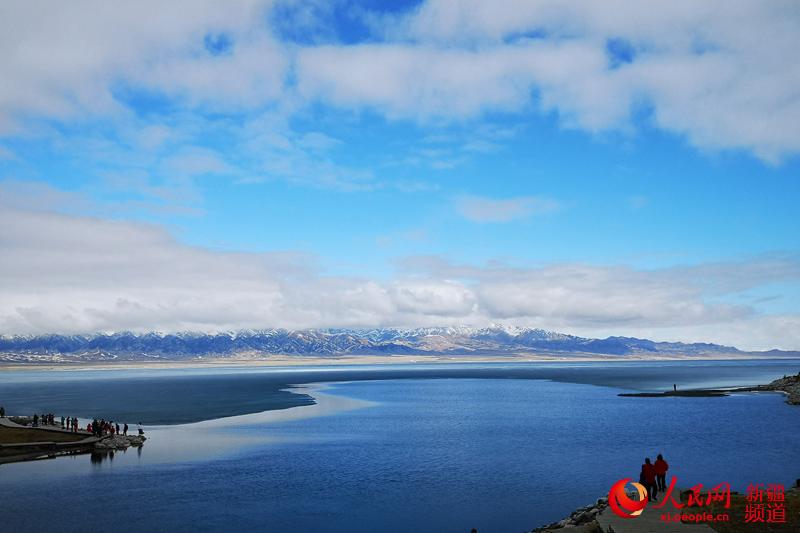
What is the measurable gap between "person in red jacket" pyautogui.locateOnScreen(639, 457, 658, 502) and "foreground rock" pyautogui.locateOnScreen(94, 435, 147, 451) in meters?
51.9

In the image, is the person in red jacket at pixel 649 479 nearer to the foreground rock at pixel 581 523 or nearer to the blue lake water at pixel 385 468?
the foreground rock at pixel 581 523

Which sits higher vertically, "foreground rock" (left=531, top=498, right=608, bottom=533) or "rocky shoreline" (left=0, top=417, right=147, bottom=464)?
"foreground rock" (left=531, top=498, right=608, bottom=533)

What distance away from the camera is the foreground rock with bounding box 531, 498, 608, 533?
30359 mm

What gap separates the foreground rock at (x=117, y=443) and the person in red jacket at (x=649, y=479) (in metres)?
51.9

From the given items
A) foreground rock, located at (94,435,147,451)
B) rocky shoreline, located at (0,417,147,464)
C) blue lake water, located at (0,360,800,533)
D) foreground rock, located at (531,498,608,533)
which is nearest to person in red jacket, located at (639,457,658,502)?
foreground rock, located at (531,498,608,533)

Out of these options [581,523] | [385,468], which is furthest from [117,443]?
[581,523]

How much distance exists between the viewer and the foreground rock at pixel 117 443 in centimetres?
6312

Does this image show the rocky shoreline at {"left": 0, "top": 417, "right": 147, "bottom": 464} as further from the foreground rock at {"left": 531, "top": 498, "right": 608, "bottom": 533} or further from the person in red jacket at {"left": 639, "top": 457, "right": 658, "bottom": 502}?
the person in red jacket at {"left": 639, "top": 457, "right": 658, "bottom": 502}

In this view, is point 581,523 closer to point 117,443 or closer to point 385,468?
point 385,468

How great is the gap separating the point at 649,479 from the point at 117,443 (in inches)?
2098

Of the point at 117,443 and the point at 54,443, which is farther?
the point at 117,443

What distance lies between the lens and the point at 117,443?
209ft

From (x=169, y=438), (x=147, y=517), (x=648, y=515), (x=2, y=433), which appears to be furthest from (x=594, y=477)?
(x=2, y=433)

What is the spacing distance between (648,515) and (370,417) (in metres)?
66.5
